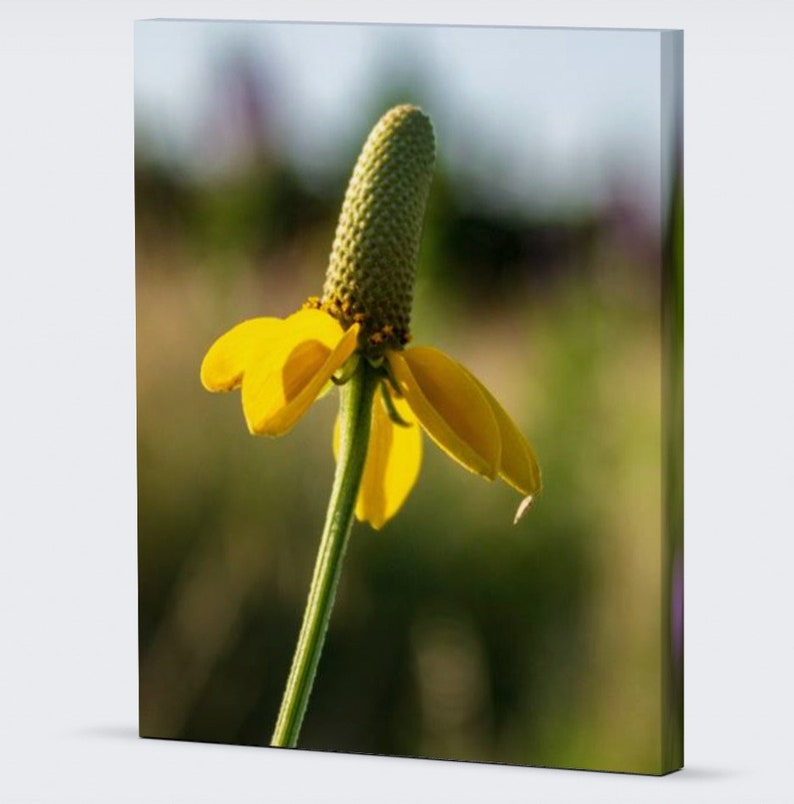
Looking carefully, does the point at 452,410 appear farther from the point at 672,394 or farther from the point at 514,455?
the point at 672,394

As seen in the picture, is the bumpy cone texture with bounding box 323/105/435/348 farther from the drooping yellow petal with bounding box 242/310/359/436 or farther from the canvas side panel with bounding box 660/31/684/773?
the canvas side panel with bounding box 660/31/684/773

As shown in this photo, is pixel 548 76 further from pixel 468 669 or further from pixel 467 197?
pixel 468 669

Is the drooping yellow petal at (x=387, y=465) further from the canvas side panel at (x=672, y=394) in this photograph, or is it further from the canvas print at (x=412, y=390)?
the canvas side panel at (x=672, y=394)

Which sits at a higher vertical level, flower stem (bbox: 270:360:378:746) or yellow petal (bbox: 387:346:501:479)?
yellow petal (bbox: 387:346:501:479)

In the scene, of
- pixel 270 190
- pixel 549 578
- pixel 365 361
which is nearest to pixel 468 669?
pixel 549 578

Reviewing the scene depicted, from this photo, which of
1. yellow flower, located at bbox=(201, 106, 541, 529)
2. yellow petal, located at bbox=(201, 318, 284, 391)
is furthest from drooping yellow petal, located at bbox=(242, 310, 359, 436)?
yellow petal, located at bbox=(201, 318, 284, 391)

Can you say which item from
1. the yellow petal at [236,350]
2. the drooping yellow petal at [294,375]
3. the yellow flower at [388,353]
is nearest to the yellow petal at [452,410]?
the yellow flower at [388,353]
